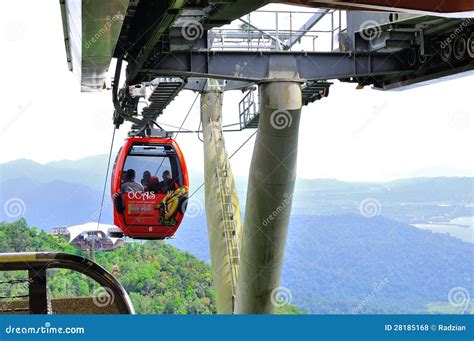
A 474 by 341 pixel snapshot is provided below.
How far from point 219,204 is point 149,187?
8397 millimetres

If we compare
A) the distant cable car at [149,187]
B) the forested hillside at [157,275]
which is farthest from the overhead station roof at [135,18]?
the forested hillside at [157,275]

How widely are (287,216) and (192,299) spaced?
38.8m

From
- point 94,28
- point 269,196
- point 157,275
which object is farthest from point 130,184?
point 157,275

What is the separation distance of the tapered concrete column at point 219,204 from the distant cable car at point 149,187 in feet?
24.8

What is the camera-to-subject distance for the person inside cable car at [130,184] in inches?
733

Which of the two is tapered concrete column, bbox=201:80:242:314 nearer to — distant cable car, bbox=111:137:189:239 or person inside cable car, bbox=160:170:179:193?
distant cable car, bbox=111:137:189:239

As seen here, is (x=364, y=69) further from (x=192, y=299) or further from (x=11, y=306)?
(x=192, y=299)

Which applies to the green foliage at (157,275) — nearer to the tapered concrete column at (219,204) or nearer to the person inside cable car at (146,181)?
the tapered concrete column at (219,204)

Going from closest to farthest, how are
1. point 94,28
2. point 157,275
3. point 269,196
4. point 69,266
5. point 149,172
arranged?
1. point 69,266
2. point 94,28
3. point 269,196
4. point 149,172
5. point 157,275

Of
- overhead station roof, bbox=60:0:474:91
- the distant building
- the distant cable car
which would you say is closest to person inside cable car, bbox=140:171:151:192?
the distant cable car

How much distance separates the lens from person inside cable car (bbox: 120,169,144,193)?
18.6m

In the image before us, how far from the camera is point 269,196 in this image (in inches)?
717

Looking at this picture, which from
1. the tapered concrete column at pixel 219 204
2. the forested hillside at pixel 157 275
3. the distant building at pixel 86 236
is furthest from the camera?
the forested hillside at pixel 157 275

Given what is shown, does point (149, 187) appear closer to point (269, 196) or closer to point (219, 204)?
point (269, 196)
